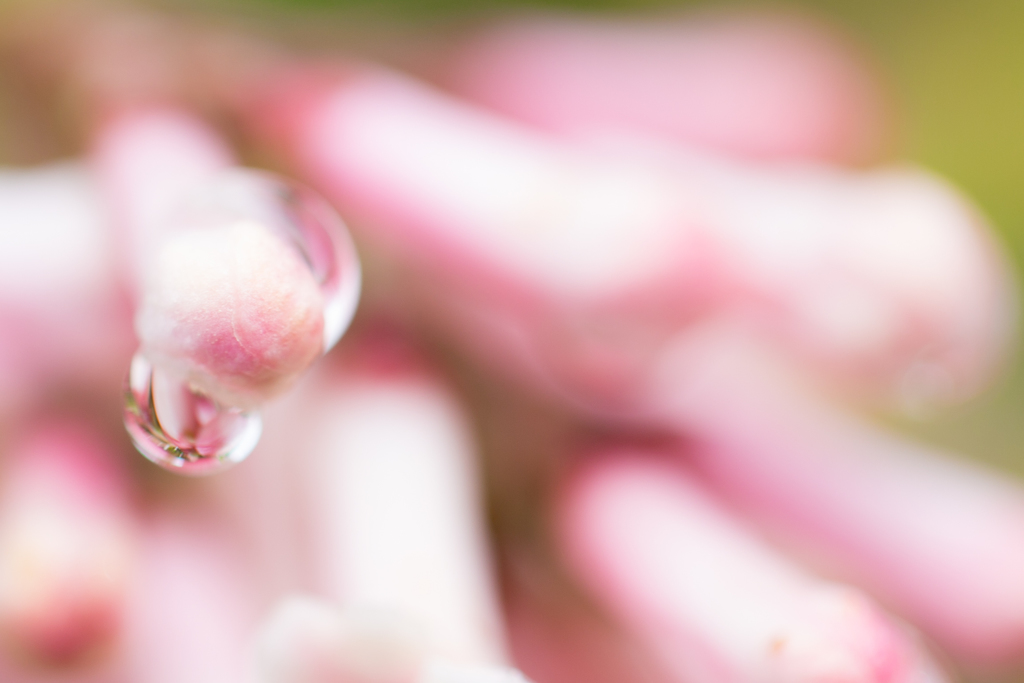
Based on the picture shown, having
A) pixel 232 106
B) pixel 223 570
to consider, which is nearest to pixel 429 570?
pixel 223 570

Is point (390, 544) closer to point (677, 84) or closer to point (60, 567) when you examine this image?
point (60, 567)

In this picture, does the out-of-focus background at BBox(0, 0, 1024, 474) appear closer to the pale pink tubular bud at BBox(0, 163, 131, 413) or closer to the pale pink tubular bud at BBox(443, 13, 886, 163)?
the pale pink tubular bud at BBox(443, 13, 886, 163)

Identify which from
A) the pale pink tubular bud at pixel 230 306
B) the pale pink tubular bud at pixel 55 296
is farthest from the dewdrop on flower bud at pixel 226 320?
the pale pink tubular bud at pixel 55 296

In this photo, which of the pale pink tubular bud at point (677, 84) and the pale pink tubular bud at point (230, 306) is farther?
the pale pink tubular bud at point (677, 84)

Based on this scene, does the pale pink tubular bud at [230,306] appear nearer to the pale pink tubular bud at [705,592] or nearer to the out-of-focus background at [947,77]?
the pale pink tubular bud at [705,592]

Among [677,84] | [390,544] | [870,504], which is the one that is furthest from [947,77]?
[390,544]

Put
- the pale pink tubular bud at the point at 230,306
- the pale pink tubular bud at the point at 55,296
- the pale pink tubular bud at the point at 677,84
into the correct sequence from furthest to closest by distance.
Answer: the pale pink tubular bud at the point at 677,84 → the pale pink tubular bud at the point at 55,296 → the pale pink tubular bud at the point at 230,306

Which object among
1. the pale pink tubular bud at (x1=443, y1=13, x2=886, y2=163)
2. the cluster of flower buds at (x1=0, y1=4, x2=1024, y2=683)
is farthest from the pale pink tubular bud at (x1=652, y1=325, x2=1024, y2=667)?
the pale pink tubular bud at (x1=443, y1=13, x2=886, y2=163)
